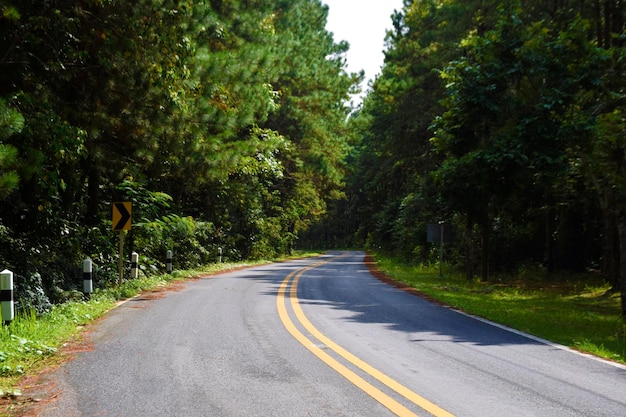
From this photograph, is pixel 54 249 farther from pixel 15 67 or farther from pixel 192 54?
pixel 192 54

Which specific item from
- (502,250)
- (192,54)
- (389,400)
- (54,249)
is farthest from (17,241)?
(502,250)

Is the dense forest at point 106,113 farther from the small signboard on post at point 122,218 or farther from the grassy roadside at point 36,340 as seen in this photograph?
the grassy roadside at point 36,340

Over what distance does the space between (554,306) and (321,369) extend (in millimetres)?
10563

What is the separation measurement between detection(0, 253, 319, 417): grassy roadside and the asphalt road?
349 millimetres

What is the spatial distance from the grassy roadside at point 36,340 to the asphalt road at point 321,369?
1.15 feet

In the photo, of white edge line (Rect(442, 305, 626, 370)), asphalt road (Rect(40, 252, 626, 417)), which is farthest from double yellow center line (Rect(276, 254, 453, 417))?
white edge line (Rect(442, 305, 626, 370))

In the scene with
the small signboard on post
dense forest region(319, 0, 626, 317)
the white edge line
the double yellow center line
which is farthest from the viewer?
dense forest region(319, 0, 626, 317)

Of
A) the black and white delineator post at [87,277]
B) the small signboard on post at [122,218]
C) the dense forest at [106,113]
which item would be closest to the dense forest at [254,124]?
the dense forest at [106,113]

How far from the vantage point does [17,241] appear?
11.1m

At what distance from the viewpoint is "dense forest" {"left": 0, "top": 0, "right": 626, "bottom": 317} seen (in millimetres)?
9555

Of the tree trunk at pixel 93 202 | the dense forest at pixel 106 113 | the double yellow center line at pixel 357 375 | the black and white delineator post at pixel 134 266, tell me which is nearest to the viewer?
the double yellow center line at pixel 357 375

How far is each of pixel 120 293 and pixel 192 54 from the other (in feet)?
18.3

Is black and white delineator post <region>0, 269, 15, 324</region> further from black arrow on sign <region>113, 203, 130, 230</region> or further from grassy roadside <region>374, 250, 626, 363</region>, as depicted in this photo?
grassy roadside <region>374, 250, 626, 363</region>

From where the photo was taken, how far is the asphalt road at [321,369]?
13.9 ft
